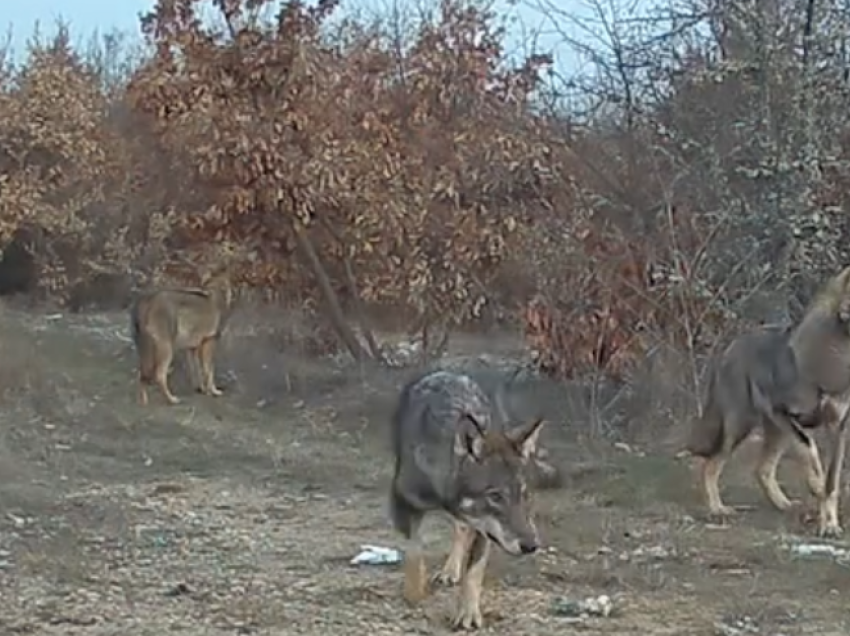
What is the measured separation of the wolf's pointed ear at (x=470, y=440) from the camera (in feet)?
24.8

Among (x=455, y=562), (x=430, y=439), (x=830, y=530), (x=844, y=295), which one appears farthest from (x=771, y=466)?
(x=430, y=439)

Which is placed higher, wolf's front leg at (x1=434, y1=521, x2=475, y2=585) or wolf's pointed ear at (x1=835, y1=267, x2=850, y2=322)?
wolf's pointed ear at (x1=835, y1=267, x2=850, y2=322)

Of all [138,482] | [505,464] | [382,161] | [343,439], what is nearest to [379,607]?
[505,464]

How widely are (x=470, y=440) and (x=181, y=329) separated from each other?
11.6 m

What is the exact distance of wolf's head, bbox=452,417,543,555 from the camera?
7.41 metres

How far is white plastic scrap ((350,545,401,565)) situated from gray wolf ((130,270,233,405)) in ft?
28.9

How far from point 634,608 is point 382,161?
36.6ft

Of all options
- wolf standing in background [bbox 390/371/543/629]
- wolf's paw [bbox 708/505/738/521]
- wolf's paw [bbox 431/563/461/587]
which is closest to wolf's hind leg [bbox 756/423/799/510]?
wolf's paw [bbox 708/505/738/521]

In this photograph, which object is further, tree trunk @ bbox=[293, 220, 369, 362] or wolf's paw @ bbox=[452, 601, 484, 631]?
tree trunk @ bbox=[293, 220, 369, 362]

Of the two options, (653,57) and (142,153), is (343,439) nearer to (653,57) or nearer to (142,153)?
(653,57)

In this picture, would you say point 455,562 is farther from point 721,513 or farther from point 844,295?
point 844,295

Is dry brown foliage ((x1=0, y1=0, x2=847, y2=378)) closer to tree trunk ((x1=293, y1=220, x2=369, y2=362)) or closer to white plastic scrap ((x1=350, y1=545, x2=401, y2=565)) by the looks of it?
tree trunk ((x1=293, y1=220, x2=369, y2=362))

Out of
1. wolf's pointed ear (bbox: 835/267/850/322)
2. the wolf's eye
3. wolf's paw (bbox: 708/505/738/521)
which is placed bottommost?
wolf's paw (bbox: 708/505/738/521)

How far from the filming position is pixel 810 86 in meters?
14.1
